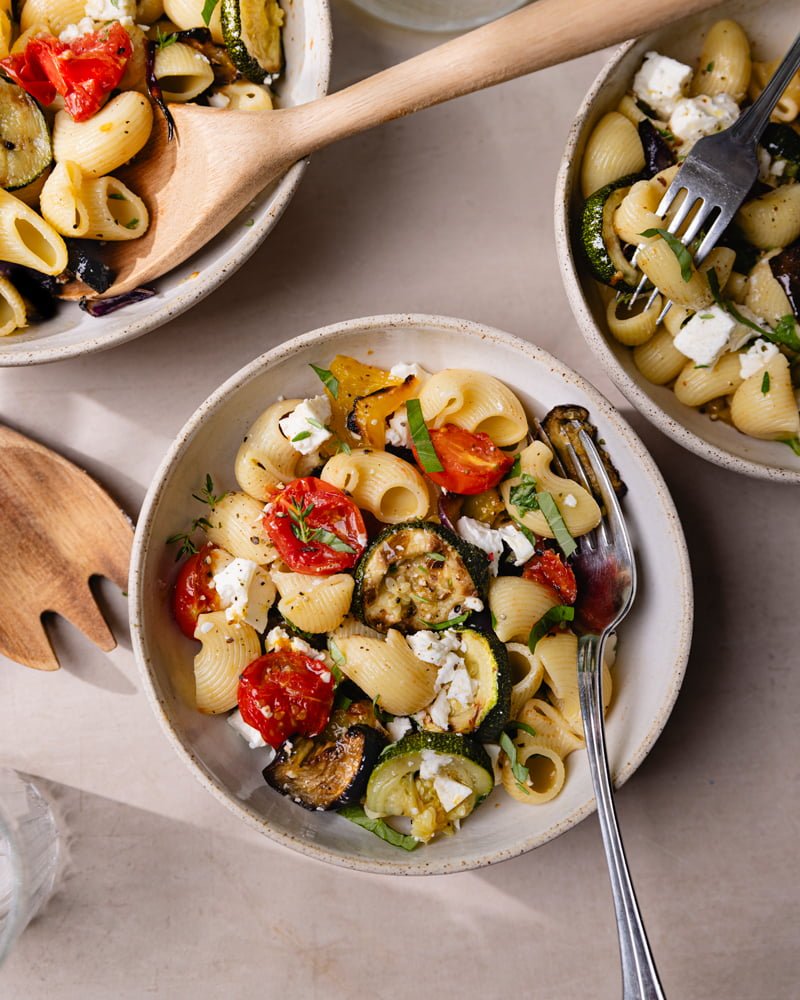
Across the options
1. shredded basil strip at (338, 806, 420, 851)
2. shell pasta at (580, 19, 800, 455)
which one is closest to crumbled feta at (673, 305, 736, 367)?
shell pasta at (580, 19, 800, 455)

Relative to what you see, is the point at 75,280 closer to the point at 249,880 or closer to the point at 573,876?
the point at 249,880

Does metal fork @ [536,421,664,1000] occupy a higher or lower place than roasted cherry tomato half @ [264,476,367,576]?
lower

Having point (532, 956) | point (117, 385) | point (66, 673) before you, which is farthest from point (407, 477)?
point (532, 956)

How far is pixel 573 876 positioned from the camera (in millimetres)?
1879

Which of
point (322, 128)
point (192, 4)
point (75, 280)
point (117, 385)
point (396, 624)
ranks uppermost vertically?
point (192, 4)

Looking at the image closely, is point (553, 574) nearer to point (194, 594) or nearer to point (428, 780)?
point (428, 780)

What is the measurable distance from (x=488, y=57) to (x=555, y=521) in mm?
783

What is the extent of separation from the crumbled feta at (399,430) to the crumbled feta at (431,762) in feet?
1.81

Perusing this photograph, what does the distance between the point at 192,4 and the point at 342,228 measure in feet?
1.65

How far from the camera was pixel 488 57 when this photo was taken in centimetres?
144

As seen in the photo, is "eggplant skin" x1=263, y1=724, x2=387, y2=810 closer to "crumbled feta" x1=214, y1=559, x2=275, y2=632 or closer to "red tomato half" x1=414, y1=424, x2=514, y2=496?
"crumbled feta" x1=214, y1=559, x2=275, y2=632

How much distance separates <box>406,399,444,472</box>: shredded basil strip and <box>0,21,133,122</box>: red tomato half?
0.81 meters

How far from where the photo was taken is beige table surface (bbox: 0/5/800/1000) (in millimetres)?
1858

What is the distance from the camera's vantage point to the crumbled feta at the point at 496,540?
1.60 m
